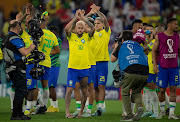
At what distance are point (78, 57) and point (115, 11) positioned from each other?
1384 cm

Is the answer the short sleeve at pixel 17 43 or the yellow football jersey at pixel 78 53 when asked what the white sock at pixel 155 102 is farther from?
the short sleeve at pixel 17 43

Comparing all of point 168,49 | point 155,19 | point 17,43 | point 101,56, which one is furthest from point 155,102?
point 155,19

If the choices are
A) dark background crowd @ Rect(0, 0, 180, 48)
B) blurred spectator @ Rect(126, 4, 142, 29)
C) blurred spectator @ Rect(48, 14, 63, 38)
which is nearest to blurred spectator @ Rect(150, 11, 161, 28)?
dark background crowd @ Rect(0, 0, 180, 48)

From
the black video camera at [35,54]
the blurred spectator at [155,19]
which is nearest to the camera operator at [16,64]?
the black video camera at [35,54]

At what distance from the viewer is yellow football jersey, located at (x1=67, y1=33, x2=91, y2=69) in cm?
1138

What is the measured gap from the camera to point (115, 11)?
24.8 m

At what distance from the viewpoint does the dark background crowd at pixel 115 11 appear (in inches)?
917

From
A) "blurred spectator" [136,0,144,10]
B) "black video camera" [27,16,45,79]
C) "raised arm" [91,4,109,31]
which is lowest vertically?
"black video camera" [27,16,45,79]

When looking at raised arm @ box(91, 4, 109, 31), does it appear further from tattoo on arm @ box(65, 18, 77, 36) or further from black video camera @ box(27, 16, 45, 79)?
black video camera @ box(27, 16, 45, 79)

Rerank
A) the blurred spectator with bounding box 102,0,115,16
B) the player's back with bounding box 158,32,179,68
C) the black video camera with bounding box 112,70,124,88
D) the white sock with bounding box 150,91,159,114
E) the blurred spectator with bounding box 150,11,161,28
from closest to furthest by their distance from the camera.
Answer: the black video camera with bounding box 112,70,124,88 → the player's back with bounding box 158,32,179,68 → the white sock with bounding box 150,91,159,114 → the blurred spectator with bounding box 150,11,161,28 → the blurred spectator with bounding box 102,0,115,16

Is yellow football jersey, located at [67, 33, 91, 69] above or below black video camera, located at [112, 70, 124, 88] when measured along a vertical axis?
above

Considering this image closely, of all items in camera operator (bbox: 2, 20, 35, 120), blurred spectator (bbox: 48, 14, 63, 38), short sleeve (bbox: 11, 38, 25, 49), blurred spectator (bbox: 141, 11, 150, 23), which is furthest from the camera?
Result: blurred spectator (bbox: 141, 11, 150, 23)

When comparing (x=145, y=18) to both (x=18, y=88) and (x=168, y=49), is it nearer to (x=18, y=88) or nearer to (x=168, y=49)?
(x=168, y=49)

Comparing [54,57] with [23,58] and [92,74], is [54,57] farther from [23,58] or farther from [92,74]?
[23,58]
